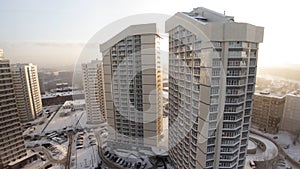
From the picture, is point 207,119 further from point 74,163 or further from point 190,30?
point 74,163

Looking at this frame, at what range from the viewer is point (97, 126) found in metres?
12.2

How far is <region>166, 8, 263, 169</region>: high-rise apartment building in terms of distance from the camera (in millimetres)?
3824

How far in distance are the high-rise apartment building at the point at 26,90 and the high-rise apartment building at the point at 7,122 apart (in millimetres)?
6748

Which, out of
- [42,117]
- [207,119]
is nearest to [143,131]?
[207,119]

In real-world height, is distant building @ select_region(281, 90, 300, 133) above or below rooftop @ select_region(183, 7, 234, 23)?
below

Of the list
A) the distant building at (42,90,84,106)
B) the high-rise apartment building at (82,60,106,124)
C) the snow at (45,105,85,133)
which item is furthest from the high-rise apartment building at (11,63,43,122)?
the high-rise apartment building at (82,60,106,124)

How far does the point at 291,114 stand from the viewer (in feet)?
35.8

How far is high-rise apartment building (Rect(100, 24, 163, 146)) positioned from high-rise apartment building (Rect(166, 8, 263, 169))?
1.97 m

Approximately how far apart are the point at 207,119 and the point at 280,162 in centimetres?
719

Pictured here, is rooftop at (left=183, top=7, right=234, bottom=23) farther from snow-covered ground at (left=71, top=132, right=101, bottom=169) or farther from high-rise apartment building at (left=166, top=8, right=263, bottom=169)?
snow-covered ground at (left=71, top=132, right=101, bottom=169)

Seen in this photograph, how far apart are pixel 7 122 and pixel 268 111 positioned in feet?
49.8

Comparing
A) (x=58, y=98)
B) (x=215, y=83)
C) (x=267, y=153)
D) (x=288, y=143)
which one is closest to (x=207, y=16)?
(x=215, y=83)

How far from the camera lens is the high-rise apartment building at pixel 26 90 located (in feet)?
42.7

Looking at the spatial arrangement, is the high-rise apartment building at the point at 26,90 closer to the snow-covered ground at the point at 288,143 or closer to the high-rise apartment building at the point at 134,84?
the high-rise apartment building at the point at 134,84
